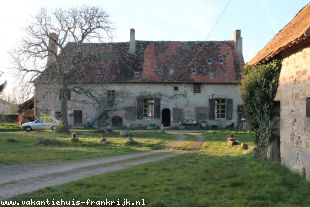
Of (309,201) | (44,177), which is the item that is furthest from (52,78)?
(309,201)

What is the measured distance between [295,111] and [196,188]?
4.11 m

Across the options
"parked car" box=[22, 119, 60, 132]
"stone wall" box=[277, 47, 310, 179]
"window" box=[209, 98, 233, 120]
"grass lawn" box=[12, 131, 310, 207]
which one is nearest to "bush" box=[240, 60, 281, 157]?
"stone wall" box=[277, 47, 310, 179]

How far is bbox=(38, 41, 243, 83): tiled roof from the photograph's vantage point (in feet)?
144

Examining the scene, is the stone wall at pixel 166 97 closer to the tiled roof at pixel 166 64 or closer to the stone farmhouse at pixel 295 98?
the tiled roof at pixel 166 64

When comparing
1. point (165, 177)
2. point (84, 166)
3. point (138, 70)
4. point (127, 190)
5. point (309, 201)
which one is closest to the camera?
point (309, 201)

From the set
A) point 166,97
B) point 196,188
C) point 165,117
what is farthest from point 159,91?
point 196,188

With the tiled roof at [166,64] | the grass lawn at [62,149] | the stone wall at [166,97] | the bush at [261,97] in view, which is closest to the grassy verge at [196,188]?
the bush at [261,97]

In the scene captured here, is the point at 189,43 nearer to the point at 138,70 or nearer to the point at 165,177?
the point at 138,70

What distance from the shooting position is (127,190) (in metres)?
9.55

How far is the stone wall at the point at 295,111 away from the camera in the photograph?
11.1m

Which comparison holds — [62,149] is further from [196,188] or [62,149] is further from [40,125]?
[40,125]

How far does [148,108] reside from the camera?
4425 cm

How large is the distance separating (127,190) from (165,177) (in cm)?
227

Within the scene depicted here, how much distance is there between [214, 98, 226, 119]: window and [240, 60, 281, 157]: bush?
26.1 meters
